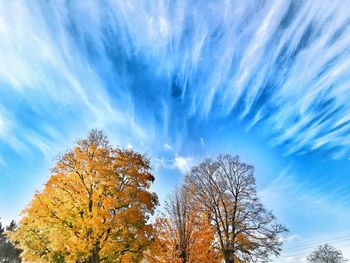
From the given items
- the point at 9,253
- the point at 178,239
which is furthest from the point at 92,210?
the point at 9,253

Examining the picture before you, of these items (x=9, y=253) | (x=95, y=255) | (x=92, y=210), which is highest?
(x=9, y=253)

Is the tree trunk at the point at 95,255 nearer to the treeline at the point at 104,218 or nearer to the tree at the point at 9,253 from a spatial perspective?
the treeline at the point at 104,218

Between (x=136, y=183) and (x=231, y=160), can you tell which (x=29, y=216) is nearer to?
(x=136, y=183)

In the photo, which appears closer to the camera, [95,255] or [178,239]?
[178,239]

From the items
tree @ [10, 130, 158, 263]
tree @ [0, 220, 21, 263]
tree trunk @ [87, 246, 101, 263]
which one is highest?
tree @ [0, 220, 21, 263]

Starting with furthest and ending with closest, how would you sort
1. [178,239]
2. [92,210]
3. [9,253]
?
1. [9,253]
2. [92,210]
3. [178,239]

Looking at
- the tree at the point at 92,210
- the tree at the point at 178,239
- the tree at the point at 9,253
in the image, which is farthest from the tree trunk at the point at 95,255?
the tree at the point at 9,253

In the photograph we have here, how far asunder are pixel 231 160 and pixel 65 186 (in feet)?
52.8

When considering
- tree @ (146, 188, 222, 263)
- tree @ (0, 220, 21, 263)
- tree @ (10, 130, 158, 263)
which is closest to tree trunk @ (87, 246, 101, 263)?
tree @ (10, 130, 158, 263)

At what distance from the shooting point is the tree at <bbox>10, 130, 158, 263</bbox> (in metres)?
16.3

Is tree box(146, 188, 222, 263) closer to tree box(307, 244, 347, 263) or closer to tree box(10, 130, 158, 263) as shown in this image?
tree box(10, 130, 158, 263)

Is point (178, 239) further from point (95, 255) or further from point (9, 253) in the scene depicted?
point (9, 253)

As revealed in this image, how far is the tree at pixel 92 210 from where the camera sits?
16344 millimetres

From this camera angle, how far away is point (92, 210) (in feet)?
54.3
